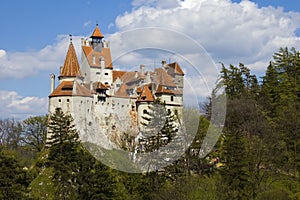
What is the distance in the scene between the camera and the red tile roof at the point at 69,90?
43250 millimetres

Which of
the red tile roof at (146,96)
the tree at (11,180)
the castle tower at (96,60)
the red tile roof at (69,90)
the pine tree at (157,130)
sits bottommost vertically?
the tree at (11,180)

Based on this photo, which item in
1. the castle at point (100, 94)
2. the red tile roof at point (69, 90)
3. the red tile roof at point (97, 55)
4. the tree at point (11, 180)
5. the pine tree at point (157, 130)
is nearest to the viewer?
the tree at point (11, 180)

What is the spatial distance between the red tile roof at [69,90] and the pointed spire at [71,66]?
3.39 ft

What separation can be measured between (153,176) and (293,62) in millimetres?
23804

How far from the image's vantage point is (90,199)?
1077 inches

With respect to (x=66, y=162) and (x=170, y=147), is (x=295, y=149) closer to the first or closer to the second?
(x=170, y=147)

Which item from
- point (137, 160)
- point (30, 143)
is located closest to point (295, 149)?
point (137, 160)

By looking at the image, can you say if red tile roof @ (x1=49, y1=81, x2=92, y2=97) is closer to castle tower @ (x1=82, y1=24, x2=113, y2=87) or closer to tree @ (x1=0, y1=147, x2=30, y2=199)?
castle tower @ (x1=82, y1=24, x2=113, y2=87)

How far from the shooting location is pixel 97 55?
4075 centimetres

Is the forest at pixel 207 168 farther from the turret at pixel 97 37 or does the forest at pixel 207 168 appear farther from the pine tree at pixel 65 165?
the turret at pixel 97 37

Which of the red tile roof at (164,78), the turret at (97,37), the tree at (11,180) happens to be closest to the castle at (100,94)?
the turret at (97,37)

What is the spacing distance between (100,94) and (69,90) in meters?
3.41

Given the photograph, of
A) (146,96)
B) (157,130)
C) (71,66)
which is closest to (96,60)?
(157,130)

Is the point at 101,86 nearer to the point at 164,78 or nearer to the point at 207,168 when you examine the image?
the point at 164,78
